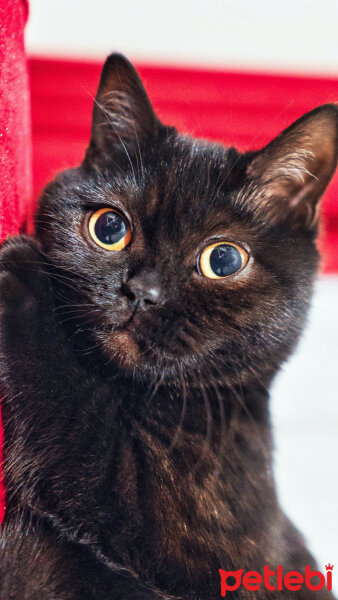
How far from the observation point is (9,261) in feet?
2.19

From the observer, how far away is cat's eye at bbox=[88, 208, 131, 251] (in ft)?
2.50

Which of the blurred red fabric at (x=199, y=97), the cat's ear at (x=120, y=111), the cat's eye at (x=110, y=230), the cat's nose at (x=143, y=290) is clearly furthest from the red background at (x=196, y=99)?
the cat's nose at (x=143, y=290)

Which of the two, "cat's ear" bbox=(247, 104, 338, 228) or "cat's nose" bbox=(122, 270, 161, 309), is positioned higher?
"cat's ear" bbox=(247, 104, 338, 228)

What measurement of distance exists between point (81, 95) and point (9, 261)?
0.85 meters

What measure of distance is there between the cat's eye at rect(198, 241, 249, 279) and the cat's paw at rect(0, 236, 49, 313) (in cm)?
23

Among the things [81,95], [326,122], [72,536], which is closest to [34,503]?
[72,536]

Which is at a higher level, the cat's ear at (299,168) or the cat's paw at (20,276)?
the cat's ear at (299,168)

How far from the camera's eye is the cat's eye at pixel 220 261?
75 centimetres

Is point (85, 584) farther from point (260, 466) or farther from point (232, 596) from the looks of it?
point (260, 466)

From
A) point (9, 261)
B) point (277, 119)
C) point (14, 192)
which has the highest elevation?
point (277, 119)

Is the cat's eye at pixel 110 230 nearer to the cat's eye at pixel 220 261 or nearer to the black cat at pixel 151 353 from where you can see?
the black cat at pixel 151 353

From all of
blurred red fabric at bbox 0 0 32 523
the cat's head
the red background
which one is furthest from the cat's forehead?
the red background

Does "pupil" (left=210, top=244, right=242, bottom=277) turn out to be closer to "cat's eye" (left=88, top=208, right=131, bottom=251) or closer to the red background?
"cat's eye" (left=88, top=208, right=131, bottom=251)

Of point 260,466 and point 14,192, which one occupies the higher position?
point 14,192
